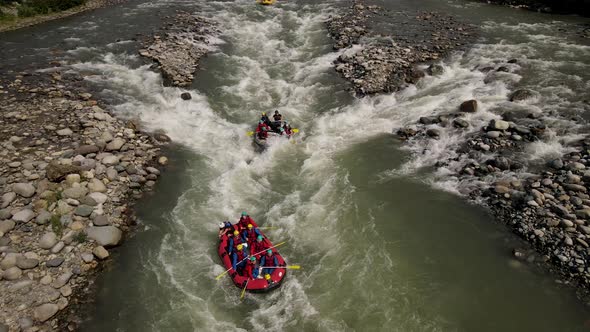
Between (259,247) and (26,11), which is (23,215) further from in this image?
(26,11)

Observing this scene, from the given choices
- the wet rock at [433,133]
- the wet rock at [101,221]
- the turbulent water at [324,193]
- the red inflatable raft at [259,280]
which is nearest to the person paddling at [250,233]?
the red inflatable raft at [259,280]

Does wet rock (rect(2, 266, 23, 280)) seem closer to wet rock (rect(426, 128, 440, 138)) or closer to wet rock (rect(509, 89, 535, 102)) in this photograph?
wet rock (rect(426, 128, 440, 138))

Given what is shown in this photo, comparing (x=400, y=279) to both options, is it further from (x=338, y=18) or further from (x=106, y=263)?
(x=338, y=18)

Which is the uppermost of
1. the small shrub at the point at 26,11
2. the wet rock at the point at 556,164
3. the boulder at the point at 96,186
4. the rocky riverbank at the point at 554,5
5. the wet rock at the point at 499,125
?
the rocky riverbank at the point at 554,5

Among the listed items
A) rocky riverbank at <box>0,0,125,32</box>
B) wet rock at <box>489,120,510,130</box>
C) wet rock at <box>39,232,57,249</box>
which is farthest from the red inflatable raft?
rocky riverbank at <box>0,0,125,32</box>

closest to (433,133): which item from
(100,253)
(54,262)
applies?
(100,253)

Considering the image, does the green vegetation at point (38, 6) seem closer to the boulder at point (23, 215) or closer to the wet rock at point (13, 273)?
the boulder at point (23, 215)

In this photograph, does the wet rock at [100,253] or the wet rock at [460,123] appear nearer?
the wet rock at [100,253]
